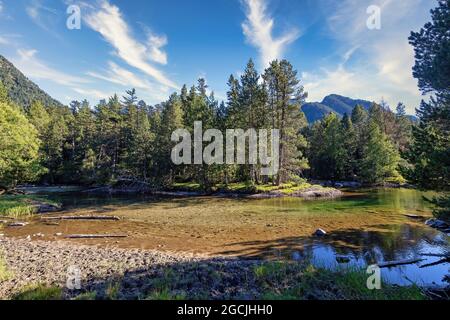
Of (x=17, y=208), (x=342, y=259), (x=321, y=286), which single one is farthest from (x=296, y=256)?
(x=17, y=208)

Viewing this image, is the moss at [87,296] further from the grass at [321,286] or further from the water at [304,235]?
the water at [304,235]

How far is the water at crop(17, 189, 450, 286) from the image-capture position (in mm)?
13430

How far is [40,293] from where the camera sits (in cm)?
829

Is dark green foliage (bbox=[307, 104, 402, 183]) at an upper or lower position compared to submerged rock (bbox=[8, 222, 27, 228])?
upper

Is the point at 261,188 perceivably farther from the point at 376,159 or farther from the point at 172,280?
the point at 172,280

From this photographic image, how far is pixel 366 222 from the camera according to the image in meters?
21.7

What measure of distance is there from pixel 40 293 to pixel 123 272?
9.48 ft

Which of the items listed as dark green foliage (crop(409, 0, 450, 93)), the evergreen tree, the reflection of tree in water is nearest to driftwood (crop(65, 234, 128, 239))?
the reflection of tree in water

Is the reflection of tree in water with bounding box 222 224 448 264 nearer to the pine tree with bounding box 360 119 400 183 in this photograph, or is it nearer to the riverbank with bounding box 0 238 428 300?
the riverbank with bounding box 0 238 428 300

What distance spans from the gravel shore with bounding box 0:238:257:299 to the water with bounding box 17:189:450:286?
2.98 meters
